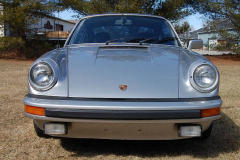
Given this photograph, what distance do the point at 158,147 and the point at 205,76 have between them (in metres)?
0.92

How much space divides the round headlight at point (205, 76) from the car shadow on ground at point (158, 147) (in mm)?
737

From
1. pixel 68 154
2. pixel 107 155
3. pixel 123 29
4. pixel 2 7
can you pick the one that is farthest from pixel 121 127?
pixel 2 7

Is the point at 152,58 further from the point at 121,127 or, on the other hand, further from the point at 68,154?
the point at 68,154

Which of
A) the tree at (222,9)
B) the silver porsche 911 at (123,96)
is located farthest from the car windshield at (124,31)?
the tree at (222,9)

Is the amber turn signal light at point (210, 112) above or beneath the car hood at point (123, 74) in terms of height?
beneath

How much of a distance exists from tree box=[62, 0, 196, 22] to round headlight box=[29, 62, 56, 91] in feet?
36.2

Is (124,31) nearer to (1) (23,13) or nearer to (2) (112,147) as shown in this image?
(2) (112,147)

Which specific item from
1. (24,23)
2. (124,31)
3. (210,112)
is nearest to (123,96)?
(210,112)

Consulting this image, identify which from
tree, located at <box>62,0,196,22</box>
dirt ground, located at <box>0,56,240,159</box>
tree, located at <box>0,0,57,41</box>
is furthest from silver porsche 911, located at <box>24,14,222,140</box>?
tree, located at <box>0,0,57,41</box>

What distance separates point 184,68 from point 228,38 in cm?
1452

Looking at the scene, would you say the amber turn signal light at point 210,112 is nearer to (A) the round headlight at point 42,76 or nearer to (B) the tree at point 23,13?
(A) the round headlight at point 42,76

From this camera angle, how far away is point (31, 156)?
7.82 feet

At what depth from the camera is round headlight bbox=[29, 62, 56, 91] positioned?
222 cm

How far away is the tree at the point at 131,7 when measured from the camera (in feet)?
42.5
